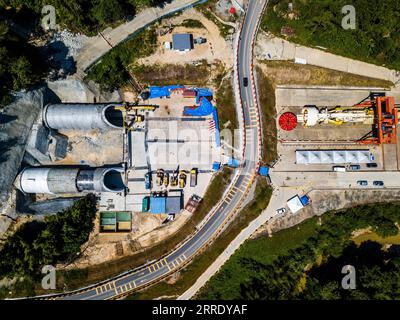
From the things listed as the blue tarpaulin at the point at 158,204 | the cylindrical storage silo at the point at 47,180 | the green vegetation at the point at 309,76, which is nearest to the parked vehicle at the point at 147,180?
the blue tarpaulin at the point at 158,204

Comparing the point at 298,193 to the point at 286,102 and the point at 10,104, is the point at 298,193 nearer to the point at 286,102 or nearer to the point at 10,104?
the point at 286,102

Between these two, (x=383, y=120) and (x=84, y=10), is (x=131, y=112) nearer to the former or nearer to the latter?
(x=84, y=10)

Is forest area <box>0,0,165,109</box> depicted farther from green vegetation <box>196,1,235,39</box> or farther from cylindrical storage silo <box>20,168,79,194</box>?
cylindrical storage silo <box>20,168,79,194</box>

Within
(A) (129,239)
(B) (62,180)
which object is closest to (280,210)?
(A) (129,239)

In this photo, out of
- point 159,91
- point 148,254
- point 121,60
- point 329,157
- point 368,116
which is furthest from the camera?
point 159,91

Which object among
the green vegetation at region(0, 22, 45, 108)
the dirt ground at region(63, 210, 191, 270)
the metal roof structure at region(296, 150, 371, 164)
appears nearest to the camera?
the green vegetation at region(0, 22, 45, 108)

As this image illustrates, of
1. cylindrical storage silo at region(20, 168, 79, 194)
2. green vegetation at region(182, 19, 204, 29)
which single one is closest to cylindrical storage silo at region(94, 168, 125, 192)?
cylindrical storage silo at region(20, 168, 79, 194)
